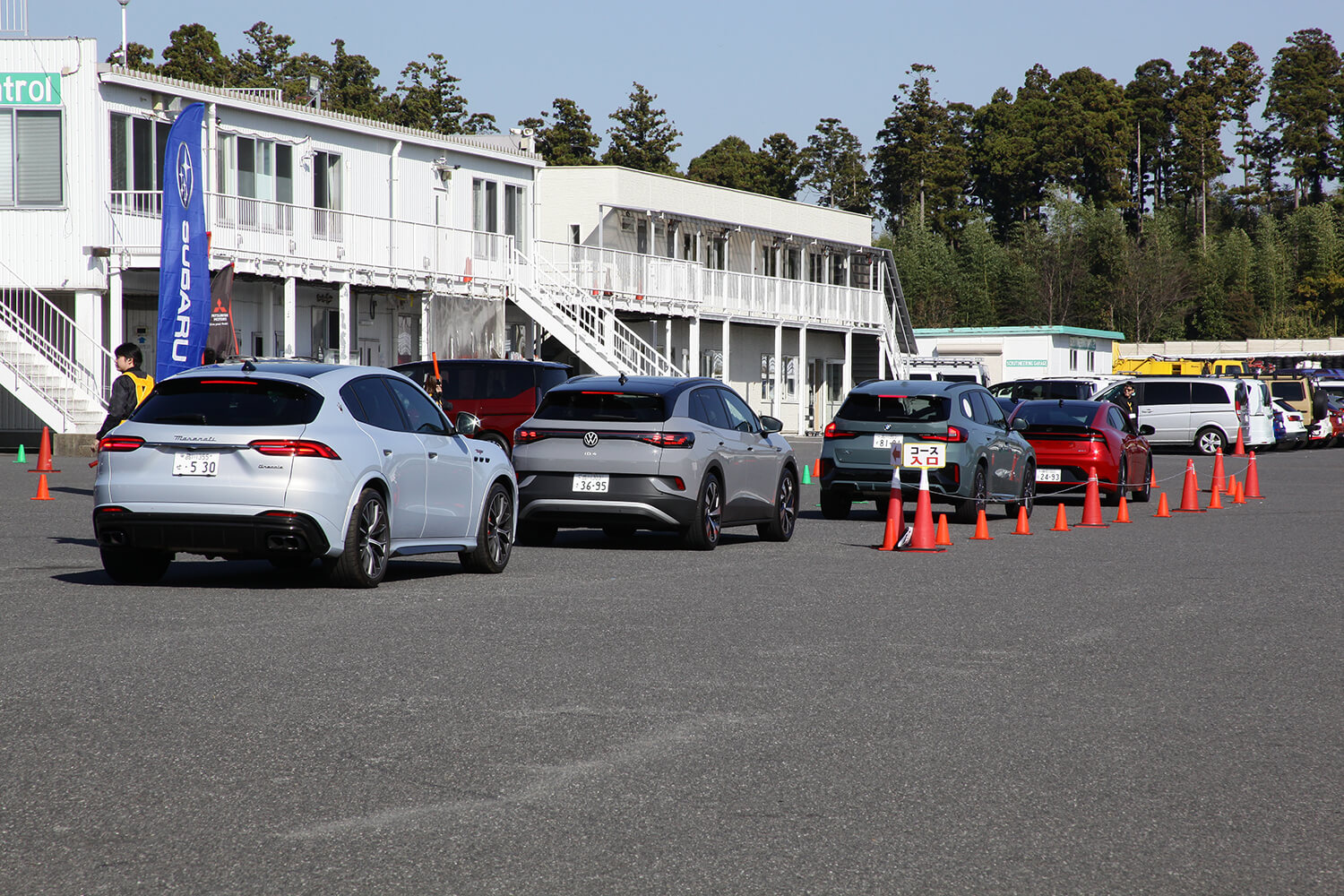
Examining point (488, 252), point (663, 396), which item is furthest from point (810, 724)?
point (488, 252)

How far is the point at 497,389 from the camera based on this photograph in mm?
24750

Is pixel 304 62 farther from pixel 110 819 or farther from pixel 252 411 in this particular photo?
pixel 110 819

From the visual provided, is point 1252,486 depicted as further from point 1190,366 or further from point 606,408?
point 1190,366

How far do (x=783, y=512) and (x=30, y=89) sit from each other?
20889 millimetres

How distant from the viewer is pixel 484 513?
43.7 ft

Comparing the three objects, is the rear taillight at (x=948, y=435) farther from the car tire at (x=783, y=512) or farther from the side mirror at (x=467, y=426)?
the side mirror at (x=467, y=426)

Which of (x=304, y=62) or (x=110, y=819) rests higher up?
(x=304, y=62)

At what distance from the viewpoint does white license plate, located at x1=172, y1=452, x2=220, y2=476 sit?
11391mm

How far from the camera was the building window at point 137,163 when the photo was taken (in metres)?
32.0

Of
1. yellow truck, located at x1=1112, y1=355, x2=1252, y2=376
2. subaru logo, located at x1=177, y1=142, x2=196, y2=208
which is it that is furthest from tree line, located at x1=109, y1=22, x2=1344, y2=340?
subaru logo, located at x1=177, y1=142, x2=196, y2=208

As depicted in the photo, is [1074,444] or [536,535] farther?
[1074,444]

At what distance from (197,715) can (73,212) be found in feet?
87.4

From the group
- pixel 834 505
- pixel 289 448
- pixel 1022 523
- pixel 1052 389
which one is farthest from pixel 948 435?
pixel 1052 389

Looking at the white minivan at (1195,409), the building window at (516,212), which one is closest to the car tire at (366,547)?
the building window at (516,212)
